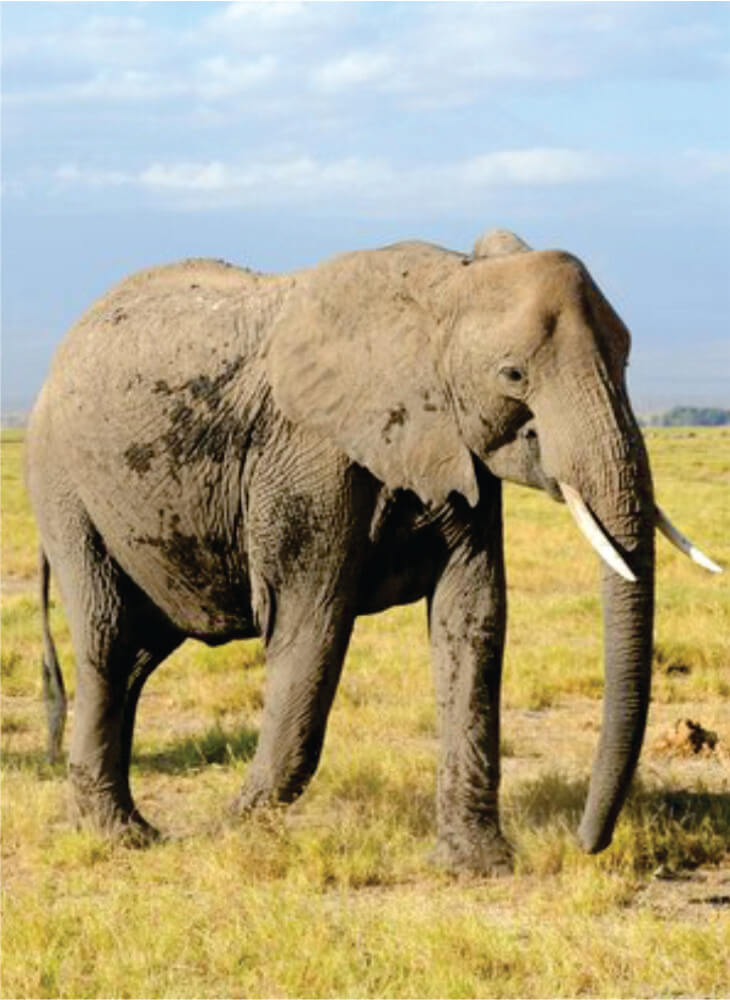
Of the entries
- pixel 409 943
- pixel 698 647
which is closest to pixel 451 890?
pixel 409 943

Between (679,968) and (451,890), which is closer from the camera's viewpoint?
(679,968)

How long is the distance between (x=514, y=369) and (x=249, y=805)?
2.22 metres

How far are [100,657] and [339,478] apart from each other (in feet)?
5.62

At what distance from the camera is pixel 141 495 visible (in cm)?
738

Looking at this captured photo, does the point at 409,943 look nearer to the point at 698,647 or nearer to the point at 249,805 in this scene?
the point at 249,805

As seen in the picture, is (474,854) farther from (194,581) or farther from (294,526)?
(194,581)

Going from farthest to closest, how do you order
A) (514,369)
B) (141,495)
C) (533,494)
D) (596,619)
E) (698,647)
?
(533,494) < (596,619) < (698,647) < (141,495) < (514,369)

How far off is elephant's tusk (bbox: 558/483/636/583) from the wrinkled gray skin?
58 millimetres

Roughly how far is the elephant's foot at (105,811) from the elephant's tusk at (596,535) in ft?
9.01

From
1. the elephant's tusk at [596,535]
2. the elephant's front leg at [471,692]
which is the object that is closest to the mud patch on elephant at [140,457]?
the elephant's front leg at [471,692]

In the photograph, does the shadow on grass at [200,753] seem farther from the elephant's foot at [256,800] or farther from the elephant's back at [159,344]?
the elephant's back at [159,344]

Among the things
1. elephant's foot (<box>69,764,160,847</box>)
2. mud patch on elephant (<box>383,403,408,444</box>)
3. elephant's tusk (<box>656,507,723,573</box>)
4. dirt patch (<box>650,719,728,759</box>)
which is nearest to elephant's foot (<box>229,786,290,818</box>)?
elephant's foot (<box>69,764,160,847</box>)

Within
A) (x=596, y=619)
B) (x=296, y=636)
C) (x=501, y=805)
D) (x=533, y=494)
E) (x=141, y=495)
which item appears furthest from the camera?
(x=533, y=494)

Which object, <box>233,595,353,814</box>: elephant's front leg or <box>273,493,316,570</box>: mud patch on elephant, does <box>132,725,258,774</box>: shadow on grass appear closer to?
<box>233,595,353,814</box>: elephant's front leg
